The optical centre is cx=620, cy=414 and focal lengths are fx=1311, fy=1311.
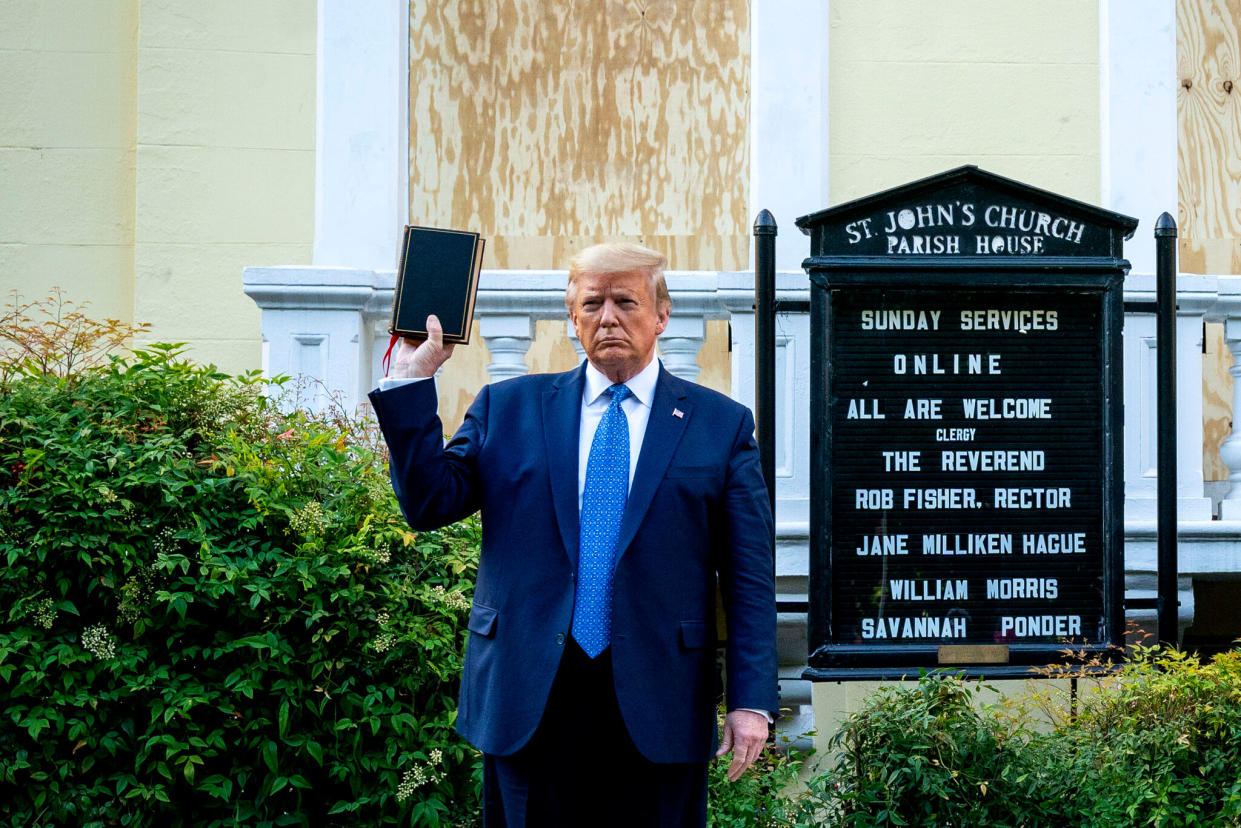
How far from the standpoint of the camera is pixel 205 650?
12.2 ft

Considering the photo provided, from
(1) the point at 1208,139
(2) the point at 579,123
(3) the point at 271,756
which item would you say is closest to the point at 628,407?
(3) the point at 271,756

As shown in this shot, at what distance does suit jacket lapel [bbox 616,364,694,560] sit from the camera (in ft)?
9.79

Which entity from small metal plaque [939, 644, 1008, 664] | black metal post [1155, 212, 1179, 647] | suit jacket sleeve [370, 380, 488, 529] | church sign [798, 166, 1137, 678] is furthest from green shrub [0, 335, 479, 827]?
black metal post [1155, 212, 1179, 647]

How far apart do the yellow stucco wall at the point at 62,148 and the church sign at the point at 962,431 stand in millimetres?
3575

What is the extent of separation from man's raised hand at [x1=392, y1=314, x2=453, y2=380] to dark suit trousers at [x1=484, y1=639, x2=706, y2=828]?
704 mm

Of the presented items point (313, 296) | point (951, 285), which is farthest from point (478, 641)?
point (313, 296)

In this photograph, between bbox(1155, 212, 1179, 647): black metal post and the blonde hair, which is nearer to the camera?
the blonde hair

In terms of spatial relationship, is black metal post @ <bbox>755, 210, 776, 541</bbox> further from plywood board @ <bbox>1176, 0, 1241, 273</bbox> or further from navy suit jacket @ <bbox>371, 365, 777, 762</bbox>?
plywood board @ <bbox>1176, 0, 1241, 273</bbox>

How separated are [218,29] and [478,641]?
4.02m

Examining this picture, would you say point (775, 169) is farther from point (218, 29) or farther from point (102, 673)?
point (102, 673)

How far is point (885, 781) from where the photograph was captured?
3.79 m

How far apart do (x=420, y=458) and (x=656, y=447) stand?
1.82ft

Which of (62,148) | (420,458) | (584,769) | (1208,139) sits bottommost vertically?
(584,769)

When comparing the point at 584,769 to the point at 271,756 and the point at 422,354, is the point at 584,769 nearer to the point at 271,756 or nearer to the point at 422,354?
the point at 422,354
